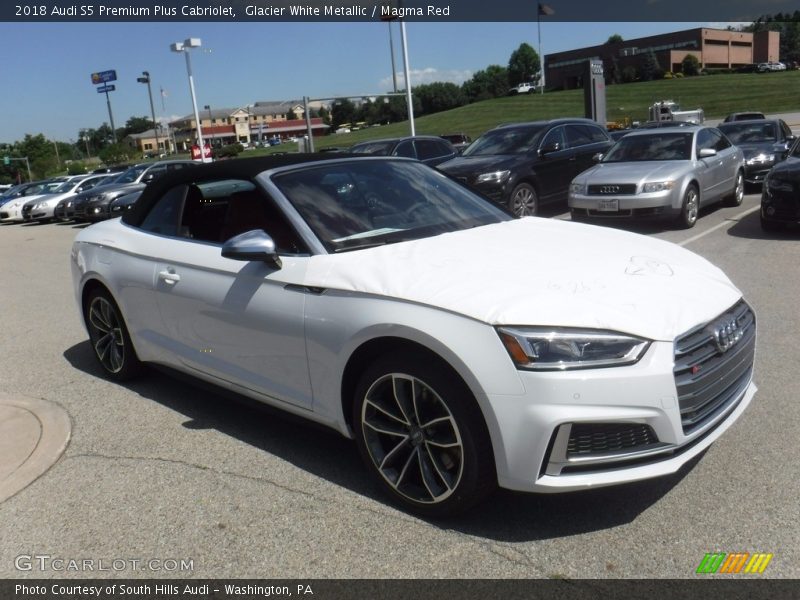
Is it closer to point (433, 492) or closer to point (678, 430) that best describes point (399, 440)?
point (433, 492)

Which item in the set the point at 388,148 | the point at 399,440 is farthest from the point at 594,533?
the point at 388,148

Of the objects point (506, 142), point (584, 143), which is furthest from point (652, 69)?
point (506, 142)

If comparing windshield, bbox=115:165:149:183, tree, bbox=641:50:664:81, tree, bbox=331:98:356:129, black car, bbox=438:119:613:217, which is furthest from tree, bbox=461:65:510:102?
black car, bbox=438:119:613:217

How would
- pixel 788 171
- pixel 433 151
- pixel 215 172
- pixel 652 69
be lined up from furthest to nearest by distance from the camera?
pixel 652 69
pixel 433 151
pixel 788 171
pixel 215 172

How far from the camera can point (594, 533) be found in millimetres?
2998

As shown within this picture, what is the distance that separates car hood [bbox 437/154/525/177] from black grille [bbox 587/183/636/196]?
5.34 ft

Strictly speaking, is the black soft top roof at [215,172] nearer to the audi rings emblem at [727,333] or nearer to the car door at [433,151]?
the audi rings emblem at [727,333]

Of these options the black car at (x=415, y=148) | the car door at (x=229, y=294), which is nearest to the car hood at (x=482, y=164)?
the black car at (x=415, y=148)

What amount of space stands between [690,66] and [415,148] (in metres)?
101

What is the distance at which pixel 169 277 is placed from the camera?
171 inches

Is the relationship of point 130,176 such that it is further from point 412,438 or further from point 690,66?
point 690,66

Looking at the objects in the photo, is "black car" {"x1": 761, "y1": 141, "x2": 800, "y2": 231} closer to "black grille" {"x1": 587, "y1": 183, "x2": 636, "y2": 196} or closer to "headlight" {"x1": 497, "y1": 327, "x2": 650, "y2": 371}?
"black grille" {"x1": 587, "y1": 183, "x2": 636, "y2": 196}

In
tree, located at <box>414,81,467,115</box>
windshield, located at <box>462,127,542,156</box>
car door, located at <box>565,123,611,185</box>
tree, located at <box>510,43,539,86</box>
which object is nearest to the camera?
windshield, located at <box>462,127,542,156</box>

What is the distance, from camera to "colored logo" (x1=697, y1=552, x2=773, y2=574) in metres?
2.70
